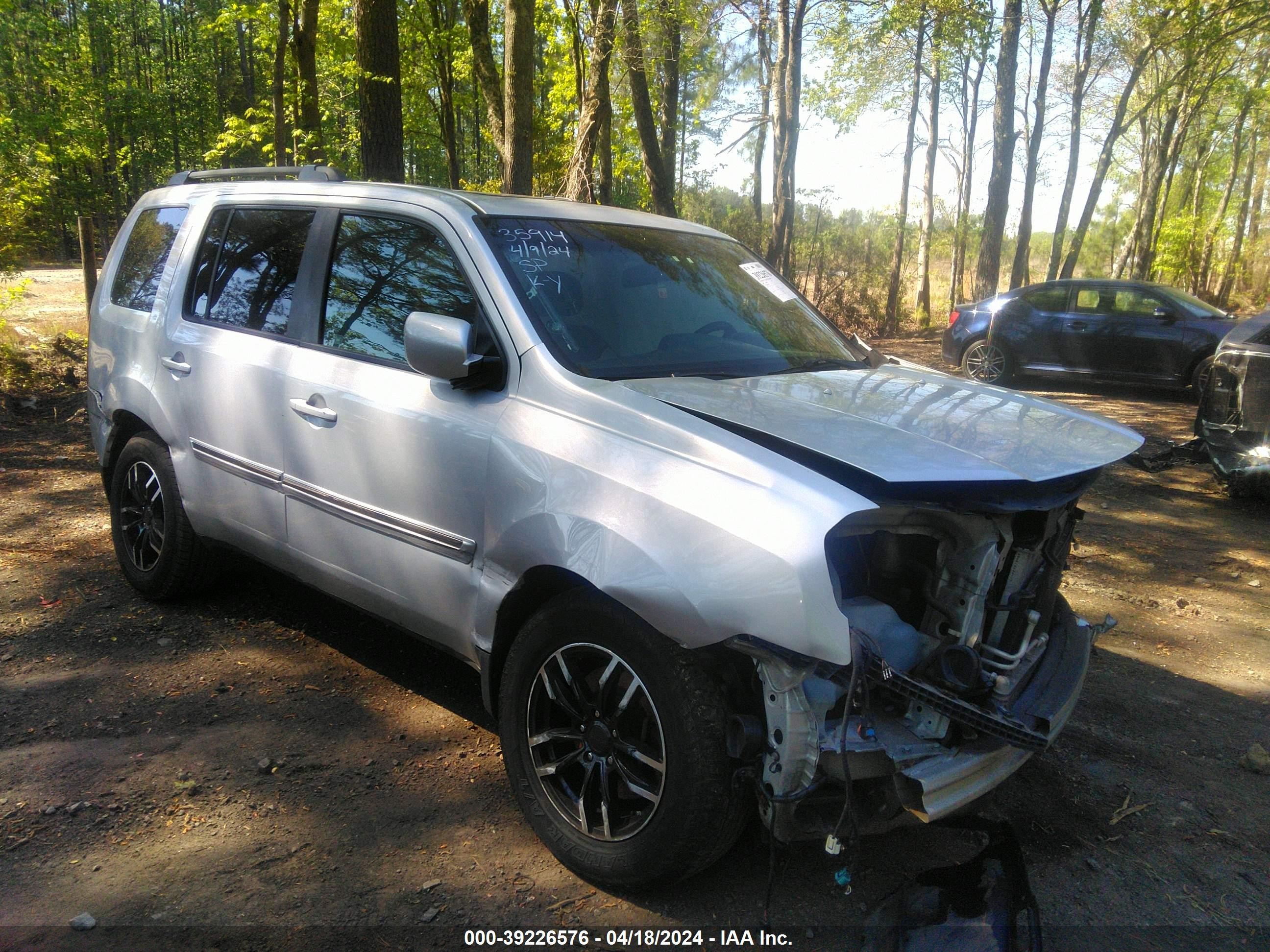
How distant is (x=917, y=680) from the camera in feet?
7.91

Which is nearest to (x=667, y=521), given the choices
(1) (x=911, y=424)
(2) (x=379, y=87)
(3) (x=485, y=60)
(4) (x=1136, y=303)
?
(1) (x=911, y=424)

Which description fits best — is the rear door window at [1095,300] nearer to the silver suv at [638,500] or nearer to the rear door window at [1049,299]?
the rear door window at [1049,299]

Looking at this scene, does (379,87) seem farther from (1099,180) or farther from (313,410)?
(1099,180)

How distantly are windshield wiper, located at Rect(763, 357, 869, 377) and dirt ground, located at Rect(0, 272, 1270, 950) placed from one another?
1646mm

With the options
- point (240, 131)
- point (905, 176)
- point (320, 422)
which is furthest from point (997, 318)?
point (905, 176)

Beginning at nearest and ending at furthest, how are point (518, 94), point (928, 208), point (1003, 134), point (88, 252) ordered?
1. point (518, 94)
2. point (88, 252)
3. point (1003, 134)
4. point (928, 208)

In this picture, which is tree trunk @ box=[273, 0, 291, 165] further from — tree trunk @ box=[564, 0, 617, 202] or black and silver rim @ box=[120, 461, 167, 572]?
black and silver rim @ box=[120, 461, 167, 572]

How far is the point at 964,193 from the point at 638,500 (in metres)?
42.6

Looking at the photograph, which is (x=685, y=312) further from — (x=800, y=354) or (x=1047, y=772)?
(x=1047, y=772)

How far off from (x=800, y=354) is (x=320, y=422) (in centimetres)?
187

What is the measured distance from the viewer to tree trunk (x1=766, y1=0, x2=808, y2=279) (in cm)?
1703

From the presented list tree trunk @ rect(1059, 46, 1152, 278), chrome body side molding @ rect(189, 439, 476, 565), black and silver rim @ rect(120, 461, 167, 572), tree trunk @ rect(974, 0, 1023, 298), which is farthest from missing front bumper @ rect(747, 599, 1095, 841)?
tree trunk @ rect(1059, 46, 1152, 278)

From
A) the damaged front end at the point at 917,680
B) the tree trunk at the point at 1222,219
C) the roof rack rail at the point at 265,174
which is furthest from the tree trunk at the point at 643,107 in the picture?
the tree trunk at the point at 1222,219

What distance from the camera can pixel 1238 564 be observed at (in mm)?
6062
